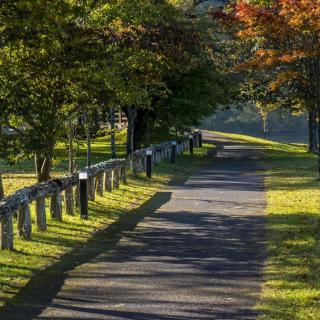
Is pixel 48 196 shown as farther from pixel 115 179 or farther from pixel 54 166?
pixel 54 166

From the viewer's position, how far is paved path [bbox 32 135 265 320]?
27.1 ft

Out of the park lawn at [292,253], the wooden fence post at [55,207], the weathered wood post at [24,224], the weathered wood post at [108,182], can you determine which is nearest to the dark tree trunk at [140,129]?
the park lawn at [292,253]

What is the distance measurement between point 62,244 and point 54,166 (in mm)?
16168

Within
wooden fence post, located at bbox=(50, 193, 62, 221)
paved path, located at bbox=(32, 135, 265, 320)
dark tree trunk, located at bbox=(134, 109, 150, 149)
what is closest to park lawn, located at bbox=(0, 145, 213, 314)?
wooden fence post, located at bbox=(50, 193, 62, 221)

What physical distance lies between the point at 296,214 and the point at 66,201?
18.4 feet

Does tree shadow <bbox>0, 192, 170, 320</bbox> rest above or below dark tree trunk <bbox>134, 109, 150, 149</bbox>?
below

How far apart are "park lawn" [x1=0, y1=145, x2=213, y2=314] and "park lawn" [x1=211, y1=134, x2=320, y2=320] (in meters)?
3.22

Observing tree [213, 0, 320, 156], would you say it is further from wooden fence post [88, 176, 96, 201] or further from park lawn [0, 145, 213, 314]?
wooden fence post [88, 176, 96, 201]

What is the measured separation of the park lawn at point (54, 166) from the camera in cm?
2389

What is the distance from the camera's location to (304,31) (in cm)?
2183

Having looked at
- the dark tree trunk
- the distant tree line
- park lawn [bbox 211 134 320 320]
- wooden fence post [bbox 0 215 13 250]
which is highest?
the distant tree line

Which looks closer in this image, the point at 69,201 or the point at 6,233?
the point at 6,233

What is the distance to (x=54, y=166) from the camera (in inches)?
Answer: 1123

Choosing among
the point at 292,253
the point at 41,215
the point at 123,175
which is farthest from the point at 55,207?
the point at 123,175
